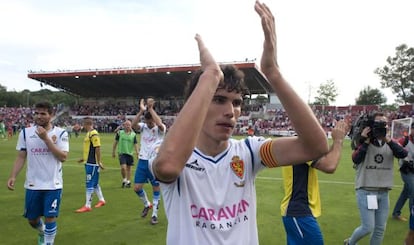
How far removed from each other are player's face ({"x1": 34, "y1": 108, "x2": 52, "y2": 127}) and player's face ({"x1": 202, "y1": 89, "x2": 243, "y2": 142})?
4731 millimetres

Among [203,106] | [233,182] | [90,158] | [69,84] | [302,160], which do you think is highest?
[69,84]

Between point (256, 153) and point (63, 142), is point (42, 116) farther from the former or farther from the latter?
point (256, 153)

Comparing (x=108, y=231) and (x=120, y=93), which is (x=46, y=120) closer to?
(x=108, y=231)

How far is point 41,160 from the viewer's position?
601cm

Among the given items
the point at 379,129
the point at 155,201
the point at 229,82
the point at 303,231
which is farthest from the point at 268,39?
the point at 155,201

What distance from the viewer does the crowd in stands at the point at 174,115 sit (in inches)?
1912

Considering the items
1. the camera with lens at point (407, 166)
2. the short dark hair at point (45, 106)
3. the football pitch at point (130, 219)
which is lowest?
the football pitch at point (130, 219)

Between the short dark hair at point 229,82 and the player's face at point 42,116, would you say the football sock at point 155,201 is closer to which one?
the player's face at point 42,116

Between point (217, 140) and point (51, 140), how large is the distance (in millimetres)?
4737

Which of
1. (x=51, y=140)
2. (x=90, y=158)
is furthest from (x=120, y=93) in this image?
(x=51, y=140)

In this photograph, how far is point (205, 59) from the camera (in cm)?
173

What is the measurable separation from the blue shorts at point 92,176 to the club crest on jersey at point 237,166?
8.14 meters

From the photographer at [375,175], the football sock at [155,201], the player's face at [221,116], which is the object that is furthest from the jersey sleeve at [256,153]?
the football sock at [155,201]

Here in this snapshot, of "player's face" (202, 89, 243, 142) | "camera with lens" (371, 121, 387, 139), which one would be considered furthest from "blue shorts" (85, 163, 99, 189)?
"player's face" (202, 89, 243, 142)
